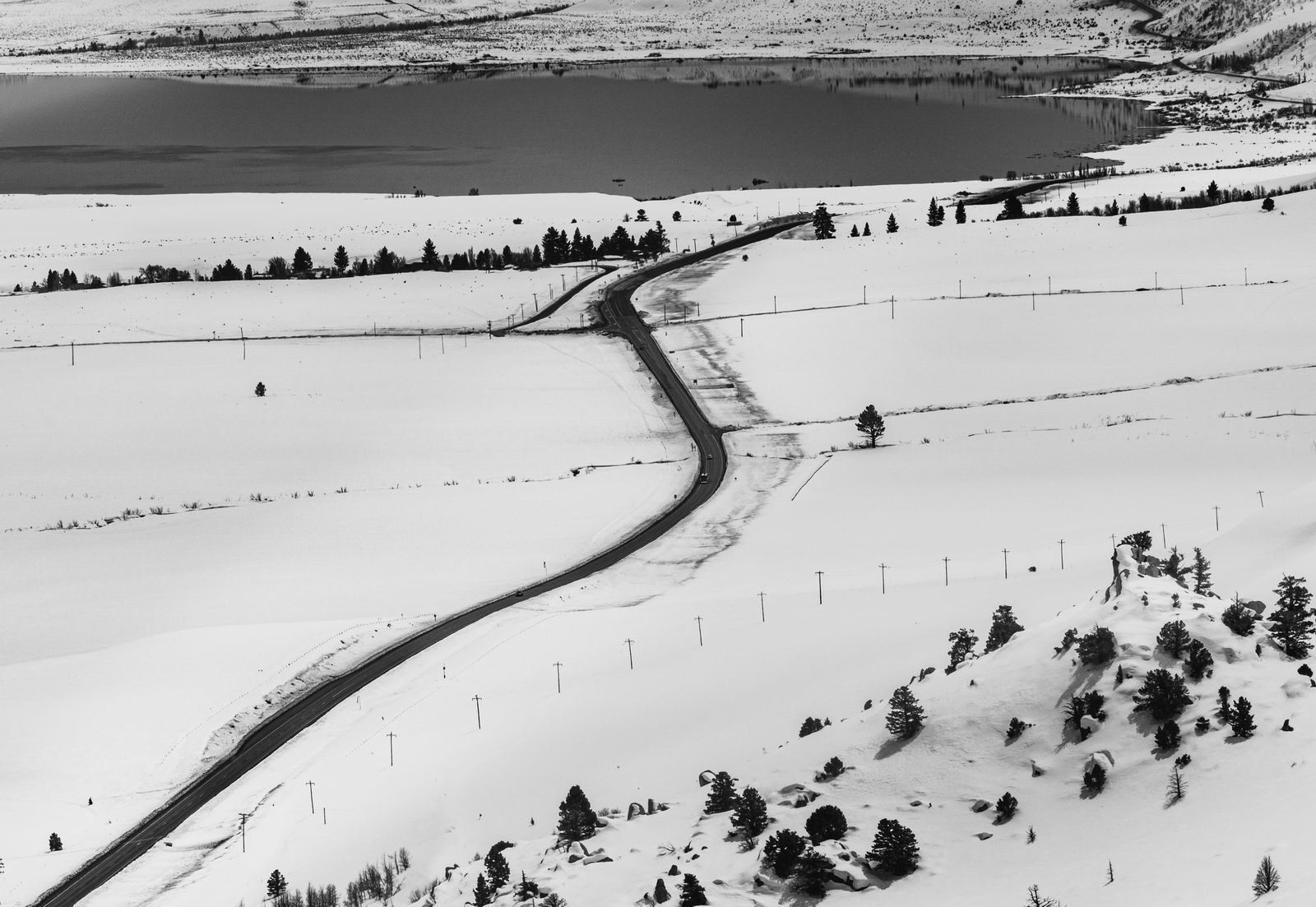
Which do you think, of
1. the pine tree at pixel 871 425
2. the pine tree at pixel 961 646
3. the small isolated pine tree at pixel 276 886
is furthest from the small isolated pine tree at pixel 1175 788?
the pine tree at pixel 871 425

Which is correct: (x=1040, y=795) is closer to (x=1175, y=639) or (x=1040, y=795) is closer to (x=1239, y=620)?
(x=1175, y=639)

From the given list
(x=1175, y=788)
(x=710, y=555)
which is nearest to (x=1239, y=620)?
(x=1175, y=788)

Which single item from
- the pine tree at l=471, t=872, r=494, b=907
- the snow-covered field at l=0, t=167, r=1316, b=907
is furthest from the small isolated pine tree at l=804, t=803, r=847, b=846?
the pine tree at l=471, t=872, r=494, b=907

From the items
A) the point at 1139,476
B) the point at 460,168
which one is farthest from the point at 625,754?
the point at 460,168

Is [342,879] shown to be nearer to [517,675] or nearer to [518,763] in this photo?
[518,763]

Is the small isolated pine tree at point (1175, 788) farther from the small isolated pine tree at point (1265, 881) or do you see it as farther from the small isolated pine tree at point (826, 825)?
the small isolated pine tree at point (826, 825)

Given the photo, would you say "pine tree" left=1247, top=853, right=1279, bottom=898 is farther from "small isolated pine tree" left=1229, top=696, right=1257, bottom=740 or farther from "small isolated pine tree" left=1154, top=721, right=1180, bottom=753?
"small isolated pine tree" left=1154, top=721, right=1180, bottom=753
